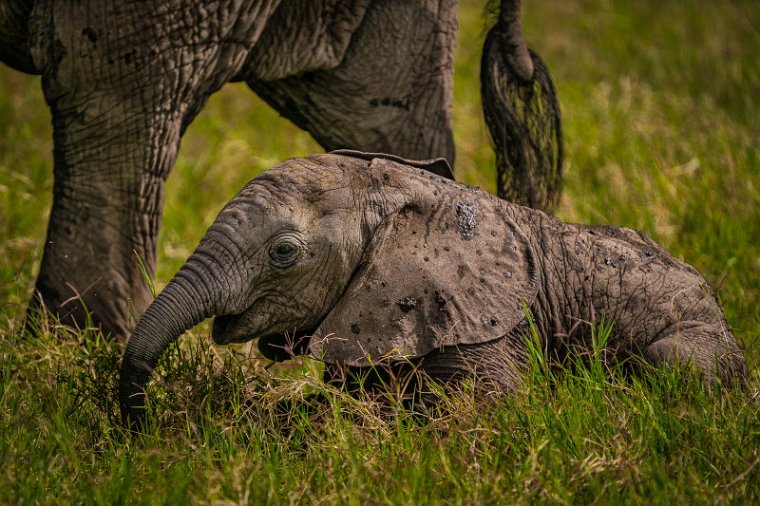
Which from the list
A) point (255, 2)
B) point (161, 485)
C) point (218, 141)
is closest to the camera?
point (161, 485)

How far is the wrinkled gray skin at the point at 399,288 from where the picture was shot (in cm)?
363

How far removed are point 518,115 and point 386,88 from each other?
555mm

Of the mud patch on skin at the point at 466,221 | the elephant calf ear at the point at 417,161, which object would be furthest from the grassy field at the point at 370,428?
the elephant calf ear at the point at 417,161

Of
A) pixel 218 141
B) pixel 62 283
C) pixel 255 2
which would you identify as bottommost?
pixel 218 141

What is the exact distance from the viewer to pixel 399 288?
12.3 ft

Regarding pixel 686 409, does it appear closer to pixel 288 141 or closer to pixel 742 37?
pixel 288 141

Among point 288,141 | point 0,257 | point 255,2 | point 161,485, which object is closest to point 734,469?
point 161,485

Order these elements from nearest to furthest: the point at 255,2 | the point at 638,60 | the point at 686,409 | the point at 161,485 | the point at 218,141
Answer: the point at 161,485
the point at 686,409
the point at 255,2
the point at 218,141
the point at 638,60

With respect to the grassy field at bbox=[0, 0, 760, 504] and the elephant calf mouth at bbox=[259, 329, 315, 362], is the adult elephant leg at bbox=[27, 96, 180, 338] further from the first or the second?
the elephant calf mouth at bbox=[259, 329, 315, 362]

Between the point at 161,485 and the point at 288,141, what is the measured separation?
4.74 meters

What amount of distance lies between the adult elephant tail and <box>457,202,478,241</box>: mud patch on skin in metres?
1.09

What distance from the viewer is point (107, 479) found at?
3.36 m

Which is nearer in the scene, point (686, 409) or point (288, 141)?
point (686, 409)

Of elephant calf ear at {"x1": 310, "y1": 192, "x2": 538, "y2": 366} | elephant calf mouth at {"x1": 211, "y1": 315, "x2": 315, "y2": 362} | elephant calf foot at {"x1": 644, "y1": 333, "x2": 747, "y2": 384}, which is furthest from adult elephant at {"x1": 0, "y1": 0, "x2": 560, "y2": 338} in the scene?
elephant calf foot at {"x1": 644, "y1": 333, "x2": 747, "y2": 384}
